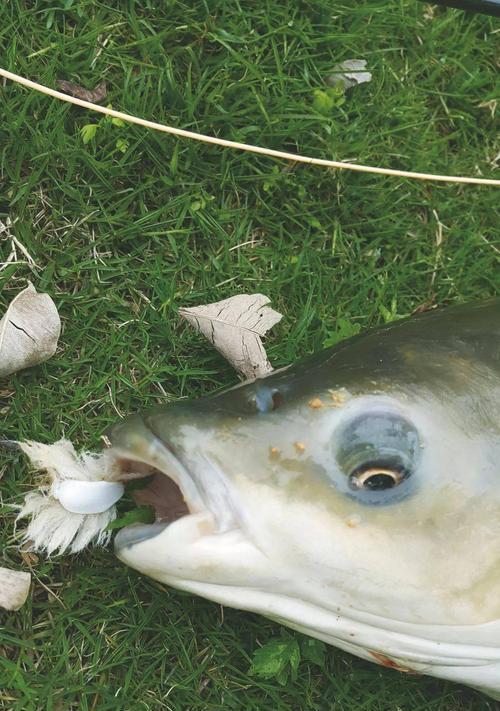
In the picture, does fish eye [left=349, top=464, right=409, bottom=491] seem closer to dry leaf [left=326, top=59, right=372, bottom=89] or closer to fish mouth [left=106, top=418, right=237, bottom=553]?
fish mouth [left=106, top=418, right=237, bottom=553]

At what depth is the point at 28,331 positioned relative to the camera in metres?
3.04

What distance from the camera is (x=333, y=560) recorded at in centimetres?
238

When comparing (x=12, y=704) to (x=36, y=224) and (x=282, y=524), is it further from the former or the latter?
(x=36, y=224)

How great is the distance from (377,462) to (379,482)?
0.05 meters

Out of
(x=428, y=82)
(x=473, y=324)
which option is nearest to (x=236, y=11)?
(x=428, y=82)

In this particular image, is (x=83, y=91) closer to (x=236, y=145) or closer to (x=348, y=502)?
(x=236, y=145)

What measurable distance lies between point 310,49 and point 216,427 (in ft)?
6.13

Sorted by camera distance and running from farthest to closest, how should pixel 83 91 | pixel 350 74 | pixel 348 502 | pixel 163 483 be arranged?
pixel 350 74
pixel 83 91
pixel 163 483
pixel 348 502

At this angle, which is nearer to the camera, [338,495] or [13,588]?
[338,495]

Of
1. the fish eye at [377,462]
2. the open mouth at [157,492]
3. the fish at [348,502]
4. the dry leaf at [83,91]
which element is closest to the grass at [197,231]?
the dry leaf at [83,91]

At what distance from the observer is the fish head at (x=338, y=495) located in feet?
7.77

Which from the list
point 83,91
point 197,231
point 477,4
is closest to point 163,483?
point 197,231

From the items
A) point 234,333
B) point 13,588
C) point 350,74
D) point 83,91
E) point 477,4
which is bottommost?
point 13,588

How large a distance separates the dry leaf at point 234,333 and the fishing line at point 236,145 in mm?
573
